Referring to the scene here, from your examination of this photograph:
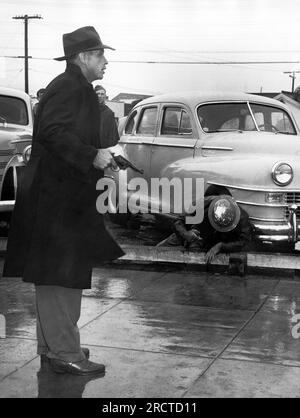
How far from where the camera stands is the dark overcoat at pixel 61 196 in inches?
134

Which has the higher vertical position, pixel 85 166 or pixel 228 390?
pixel 85 166

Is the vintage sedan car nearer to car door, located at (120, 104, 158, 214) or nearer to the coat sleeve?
car door, located at (120, 104, 158, 214)

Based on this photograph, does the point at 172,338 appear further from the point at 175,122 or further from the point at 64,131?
the point at 175,122

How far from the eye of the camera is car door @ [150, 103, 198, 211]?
7.62 m

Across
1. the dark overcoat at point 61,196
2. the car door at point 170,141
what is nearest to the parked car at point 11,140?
the car door at point 170,141

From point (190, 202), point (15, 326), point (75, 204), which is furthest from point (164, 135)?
point (75, 204)

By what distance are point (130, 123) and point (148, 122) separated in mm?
629

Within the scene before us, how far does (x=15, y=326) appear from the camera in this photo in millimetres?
4621

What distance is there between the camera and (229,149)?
7.23 meters

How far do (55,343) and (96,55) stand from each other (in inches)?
64.0

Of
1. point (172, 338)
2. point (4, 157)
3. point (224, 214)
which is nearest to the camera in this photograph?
point (172, 338)

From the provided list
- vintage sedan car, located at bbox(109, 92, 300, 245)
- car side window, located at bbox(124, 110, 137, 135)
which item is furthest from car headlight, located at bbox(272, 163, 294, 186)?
car side window, located at bbox(124, 110, 137, 135)

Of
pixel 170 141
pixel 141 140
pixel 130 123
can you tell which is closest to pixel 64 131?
pixel 170 141
